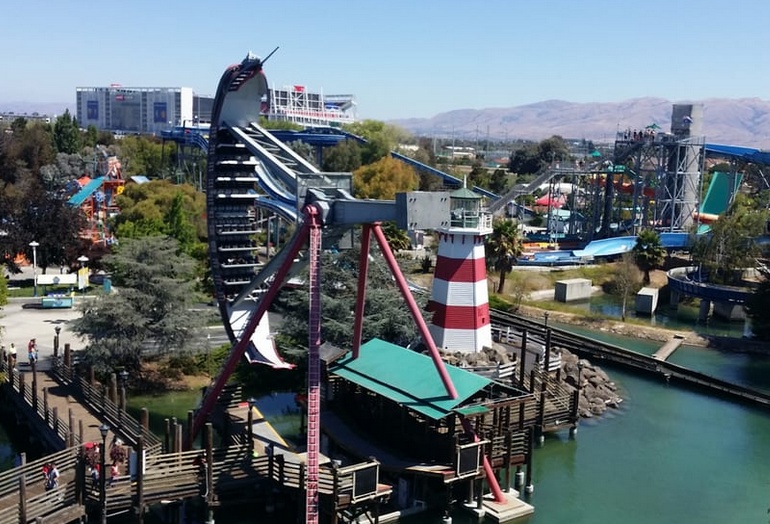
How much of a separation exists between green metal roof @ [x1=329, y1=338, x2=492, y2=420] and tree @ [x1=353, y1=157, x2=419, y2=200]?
1812 inches

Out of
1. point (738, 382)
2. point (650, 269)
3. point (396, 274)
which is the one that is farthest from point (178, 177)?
point (396, 274)

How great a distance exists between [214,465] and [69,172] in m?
68.4

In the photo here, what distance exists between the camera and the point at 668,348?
46.0 m

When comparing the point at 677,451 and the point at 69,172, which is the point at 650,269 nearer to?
the point at 677,451

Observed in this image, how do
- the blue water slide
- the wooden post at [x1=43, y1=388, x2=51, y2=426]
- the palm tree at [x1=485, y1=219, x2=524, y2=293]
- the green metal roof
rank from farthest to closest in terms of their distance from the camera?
1. the blue water slide
2. the palm tree at [x1=485, y1=219, x2=524, y2=293]
3. the wooden post at [x1=43, y1=388, x2=51, y2=426]
4. the green metal roof

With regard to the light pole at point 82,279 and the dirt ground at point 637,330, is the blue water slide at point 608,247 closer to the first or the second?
the dirt ground at point 637,330

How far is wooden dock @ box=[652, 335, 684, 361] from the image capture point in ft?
146

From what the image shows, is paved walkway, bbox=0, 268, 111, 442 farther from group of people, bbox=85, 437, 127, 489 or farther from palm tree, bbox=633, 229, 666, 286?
palm tree, bbox=633, 229, 666, 286

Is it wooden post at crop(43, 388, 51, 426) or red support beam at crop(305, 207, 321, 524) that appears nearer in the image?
red support beam at crop(305, 207, 321, 524)

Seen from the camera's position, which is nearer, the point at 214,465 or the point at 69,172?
the point at 214,465

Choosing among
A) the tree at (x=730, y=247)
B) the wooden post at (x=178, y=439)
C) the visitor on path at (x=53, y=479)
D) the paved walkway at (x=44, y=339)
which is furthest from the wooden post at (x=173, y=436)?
the tree at (x=730, y=247)

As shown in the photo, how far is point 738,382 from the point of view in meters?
40.6

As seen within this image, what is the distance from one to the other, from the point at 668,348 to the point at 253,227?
2660 cm

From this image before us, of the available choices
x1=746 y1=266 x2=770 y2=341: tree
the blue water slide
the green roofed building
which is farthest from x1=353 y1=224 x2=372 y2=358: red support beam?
the blue water slide
